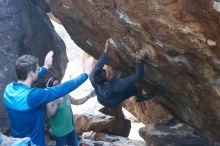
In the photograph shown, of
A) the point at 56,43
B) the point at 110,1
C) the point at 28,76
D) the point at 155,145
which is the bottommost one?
the point at 155,145

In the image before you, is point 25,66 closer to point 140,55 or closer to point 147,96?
point 140,55

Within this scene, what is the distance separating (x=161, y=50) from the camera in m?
6.90

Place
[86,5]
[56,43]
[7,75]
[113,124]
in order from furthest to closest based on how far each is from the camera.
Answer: [113,124], [56,43], [7,75], [86,5]

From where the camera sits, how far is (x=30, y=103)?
5688mm

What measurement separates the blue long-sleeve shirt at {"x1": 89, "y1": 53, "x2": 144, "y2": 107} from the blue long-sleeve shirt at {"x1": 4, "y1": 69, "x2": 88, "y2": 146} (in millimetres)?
1968

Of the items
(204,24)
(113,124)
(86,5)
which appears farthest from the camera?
(113,124)

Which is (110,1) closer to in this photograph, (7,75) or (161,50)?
(161,50)

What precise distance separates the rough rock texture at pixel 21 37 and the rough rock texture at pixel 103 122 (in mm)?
1566

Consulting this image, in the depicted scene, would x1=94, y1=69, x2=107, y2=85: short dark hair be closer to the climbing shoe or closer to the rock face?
the rock face

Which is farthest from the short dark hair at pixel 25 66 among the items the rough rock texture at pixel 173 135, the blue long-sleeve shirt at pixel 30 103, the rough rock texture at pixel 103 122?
the rough rock texture at pixel 103 122

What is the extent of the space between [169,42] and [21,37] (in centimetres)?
441

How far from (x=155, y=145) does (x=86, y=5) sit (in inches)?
156

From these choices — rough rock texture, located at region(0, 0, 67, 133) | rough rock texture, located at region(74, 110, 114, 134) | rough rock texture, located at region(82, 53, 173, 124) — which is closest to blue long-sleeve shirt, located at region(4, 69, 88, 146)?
rough rock texture, located at region(0, 0, 67, 133)

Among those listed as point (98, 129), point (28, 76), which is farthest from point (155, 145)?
point (28, 76)
